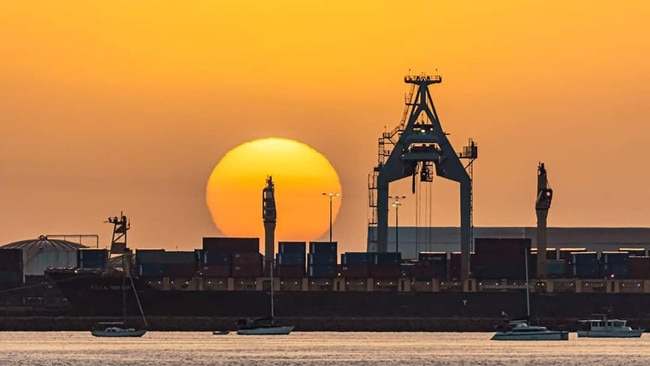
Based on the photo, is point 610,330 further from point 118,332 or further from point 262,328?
point 118,332

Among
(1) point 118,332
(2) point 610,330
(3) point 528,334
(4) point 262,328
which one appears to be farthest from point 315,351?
(2) point 610,330

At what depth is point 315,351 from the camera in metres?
173

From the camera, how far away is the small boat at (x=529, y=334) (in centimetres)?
18950

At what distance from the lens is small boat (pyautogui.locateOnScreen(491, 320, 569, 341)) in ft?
622

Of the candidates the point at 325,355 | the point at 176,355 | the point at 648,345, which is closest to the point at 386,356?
the point at 325,355

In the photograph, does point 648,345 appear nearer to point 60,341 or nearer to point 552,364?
point 552,364

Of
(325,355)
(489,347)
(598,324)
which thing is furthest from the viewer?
(598,324)

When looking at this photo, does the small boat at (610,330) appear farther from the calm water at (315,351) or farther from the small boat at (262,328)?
the small boat at (262,328)

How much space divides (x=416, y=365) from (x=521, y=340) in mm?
33316

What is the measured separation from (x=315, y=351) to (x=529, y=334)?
76.7ft

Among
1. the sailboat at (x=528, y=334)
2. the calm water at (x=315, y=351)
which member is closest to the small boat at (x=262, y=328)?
the calm water at (x=315, y=351)

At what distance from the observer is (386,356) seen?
168125 mm

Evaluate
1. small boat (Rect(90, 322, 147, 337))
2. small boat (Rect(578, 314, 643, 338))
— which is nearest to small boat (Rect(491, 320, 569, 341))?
small boat (Rect(578, 314, 643, 338))

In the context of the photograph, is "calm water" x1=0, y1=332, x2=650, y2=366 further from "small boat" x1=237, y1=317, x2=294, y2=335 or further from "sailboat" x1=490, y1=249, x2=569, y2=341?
"sailboat" x1=490, y1=249, x2=569, y2=341
